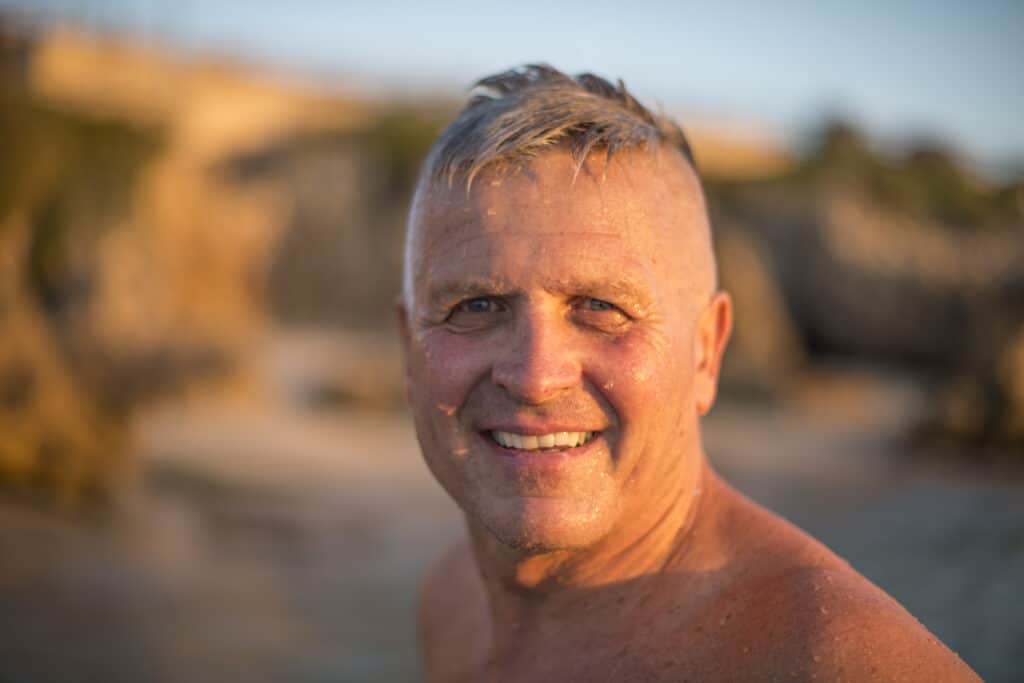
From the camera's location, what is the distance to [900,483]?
9203 millimetres

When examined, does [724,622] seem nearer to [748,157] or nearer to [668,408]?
[668,408]

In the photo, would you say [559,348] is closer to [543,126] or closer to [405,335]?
[543,126]

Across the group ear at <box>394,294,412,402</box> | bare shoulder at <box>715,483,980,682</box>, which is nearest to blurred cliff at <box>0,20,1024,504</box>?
ear at <box>394,294,412,402</box>

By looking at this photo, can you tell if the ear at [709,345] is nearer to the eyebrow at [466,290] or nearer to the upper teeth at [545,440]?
the upper teeth at [545,440]

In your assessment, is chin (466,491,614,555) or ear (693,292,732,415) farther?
ear (693,292,732,415)

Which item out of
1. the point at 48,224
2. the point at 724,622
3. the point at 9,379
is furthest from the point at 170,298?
the point at 724,622

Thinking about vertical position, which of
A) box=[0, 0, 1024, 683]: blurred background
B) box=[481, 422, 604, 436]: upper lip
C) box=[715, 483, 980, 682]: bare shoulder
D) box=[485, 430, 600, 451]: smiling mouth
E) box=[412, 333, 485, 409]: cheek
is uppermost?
box=[412, 333, 485, 409]: cheek

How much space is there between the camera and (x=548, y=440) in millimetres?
1839

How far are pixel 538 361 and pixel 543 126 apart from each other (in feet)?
1.68

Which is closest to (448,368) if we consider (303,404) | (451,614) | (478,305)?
(478,305)

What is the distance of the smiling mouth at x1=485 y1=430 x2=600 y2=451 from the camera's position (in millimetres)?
1840

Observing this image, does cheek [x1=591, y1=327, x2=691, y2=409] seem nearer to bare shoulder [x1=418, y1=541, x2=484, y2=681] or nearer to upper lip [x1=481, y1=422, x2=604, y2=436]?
upper lip [x1=481, y1=422, x2=604, y2=436]

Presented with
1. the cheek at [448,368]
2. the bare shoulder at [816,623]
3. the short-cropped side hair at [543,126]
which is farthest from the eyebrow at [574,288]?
the bare shoulder at [816,623]

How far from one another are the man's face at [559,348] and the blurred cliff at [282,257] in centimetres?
579
